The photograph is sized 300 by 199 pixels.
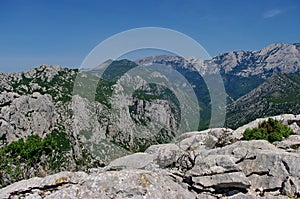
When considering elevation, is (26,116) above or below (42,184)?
above

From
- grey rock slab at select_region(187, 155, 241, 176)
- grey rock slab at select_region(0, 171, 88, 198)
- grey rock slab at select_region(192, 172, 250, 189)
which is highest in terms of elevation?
grey rock slab at select_region(187, 155, 241, 176)

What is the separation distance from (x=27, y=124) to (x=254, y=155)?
176 m

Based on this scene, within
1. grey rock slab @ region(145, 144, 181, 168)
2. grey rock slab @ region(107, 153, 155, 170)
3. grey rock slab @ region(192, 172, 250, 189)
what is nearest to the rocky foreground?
grey rock slab @ region(192, 172, 250, 189)

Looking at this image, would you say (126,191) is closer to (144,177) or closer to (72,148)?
(144,177)

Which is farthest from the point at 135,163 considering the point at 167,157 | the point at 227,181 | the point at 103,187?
the point at 227,181

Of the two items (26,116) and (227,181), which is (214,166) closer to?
(227,181)

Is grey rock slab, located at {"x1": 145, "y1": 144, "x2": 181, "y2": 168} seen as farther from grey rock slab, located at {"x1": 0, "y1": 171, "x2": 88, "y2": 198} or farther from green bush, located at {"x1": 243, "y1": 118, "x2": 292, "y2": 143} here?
green bush, located at {"x1": 243, "y1": 118, "x2": 292, "y2": 143}

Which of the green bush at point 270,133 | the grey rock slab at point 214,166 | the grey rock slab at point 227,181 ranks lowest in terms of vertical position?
the grey rock slab at point 227,181

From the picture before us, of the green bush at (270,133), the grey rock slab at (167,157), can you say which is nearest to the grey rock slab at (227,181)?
the grey rock slab at (167,157)

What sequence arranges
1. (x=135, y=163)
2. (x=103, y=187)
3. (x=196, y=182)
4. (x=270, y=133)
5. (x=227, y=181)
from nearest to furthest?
(x=103, y=187) → (x=227, y=181) → (x=196, y=182) → (x=135, y=163) → (x=270, y=133)

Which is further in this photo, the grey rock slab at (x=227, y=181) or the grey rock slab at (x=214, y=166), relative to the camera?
the grey rock slab at (x=214, y=166)

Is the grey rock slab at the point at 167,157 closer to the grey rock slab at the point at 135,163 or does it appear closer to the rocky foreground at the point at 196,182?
the grey rock slab at the point at 135,163

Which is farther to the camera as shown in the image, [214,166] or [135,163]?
[135,163]

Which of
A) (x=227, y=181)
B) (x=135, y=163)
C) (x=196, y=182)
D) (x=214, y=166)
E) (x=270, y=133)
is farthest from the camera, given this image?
(x=270, y=133)
